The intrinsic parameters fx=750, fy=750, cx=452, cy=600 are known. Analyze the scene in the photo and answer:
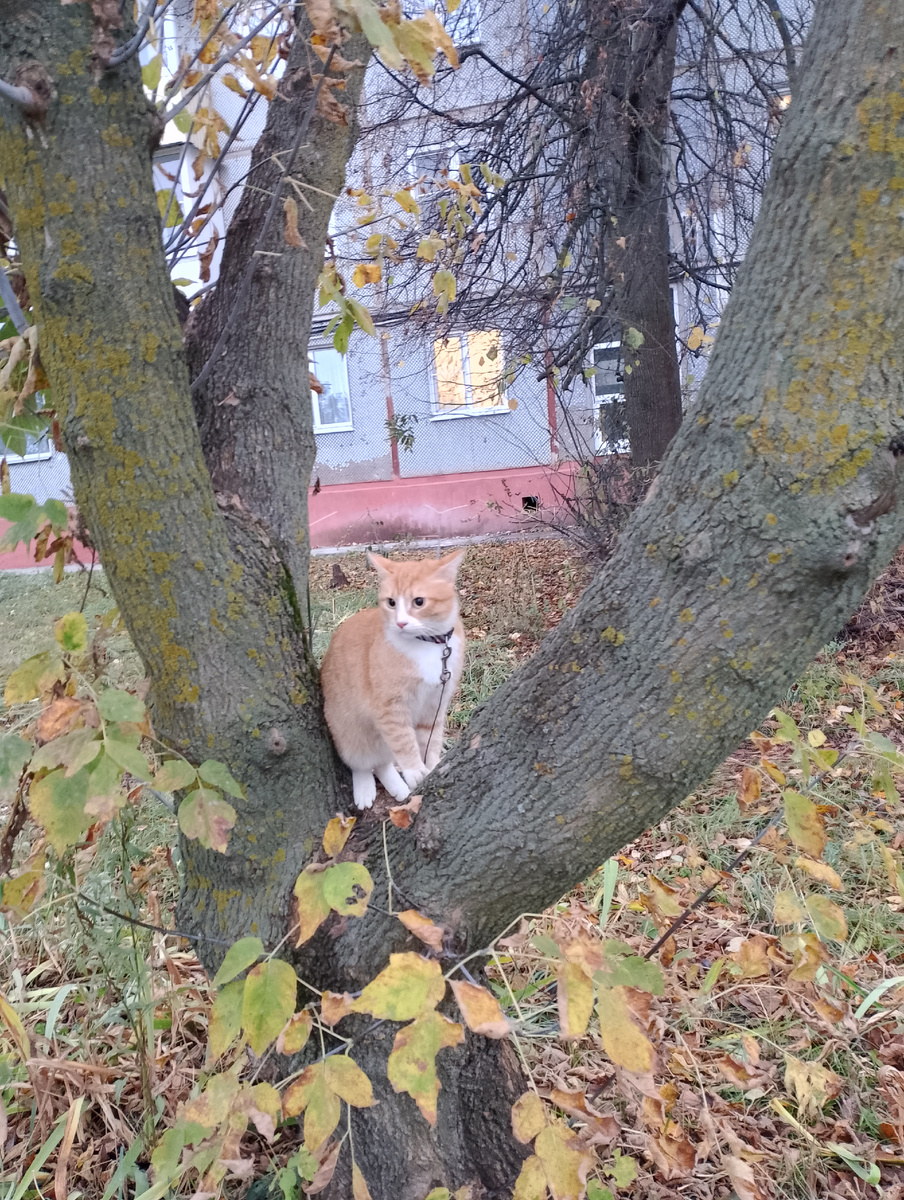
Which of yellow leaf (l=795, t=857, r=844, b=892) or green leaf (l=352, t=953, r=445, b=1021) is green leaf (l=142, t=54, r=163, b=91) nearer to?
green leaf (l=352, t=953, r=445, b=1021)

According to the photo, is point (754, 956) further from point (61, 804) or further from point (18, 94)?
point (18, 94)

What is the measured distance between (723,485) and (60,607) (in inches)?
286

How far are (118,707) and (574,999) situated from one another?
0.66 metres

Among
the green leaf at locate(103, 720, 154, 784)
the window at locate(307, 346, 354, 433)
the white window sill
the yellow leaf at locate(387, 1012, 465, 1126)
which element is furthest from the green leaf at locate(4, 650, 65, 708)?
the window at locate(307, 346, 354, 433)

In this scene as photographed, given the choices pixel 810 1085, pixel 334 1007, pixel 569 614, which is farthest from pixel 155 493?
pixel 810 1085

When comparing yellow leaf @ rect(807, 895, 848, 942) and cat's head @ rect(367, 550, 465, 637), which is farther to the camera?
cat's head @ rect(367, 550, 465, 637)

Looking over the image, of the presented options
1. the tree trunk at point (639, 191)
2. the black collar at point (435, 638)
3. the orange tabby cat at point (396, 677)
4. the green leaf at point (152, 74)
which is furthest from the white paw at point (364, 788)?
the tree trunk at point (639, 191)

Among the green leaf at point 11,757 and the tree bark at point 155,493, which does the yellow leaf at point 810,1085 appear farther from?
the green leaf at point 11,757

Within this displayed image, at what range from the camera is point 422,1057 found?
83 cm

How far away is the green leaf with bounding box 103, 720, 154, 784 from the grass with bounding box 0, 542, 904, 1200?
1.77 ft

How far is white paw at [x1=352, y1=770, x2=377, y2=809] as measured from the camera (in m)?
1.82

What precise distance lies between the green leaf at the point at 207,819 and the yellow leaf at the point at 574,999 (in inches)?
19.5

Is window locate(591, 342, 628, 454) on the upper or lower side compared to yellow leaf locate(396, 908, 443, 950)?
upper

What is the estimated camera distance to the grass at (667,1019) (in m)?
1.52
